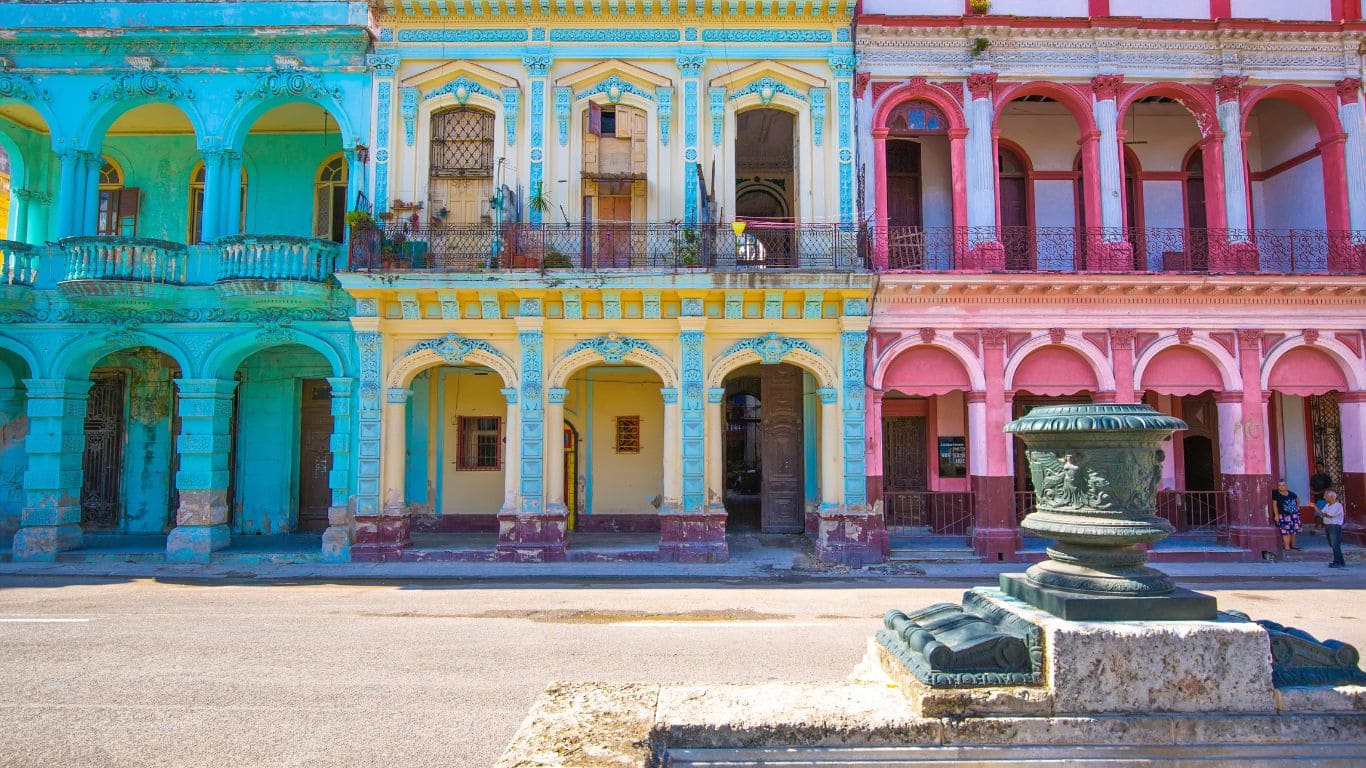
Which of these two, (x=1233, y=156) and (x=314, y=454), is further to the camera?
(x=314, y=454)

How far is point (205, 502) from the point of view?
13.5m

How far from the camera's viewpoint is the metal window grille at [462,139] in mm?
14578

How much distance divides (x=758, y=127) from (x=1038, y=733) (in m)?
14.6

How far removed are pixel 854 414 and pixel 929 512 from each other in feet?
11.0

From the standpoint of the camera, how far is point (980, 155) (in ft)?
46.7

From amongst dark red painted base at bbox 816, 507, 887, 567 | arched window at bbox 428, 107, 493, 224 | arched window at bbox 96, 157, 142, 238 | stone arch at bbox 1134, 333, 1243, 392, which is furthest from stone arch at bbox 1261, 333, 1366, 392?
arched window at bbox 96, 157, 142, 238

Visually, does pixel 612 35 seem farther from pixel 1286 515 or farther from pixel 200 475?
pixel 1286 515

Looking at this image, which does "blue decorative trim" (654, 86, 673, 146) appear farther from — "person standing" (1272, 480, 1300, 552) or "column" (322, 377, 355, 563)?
"person standing" (1272, 480, 1300, 552)

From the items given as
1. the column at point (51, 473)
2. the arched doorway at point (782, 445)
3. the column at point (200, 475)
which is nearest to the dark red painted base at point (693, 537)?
the arched doorway at point (782, 445)

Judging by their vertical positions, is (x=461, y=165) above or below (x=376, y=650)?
above

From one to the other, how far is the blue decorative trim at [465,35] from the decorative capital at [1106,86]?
1061cm

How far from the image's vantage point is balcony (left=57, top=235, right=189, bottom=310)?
43.4 feet

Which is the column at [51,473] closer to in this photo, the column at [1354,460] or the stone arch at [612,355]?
the stone arch at [612,355]

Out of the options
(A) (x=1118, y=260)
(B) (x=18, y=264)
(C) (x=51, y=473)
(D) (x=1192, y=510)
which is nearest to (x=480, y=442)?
(C) (x=51, y=473)
